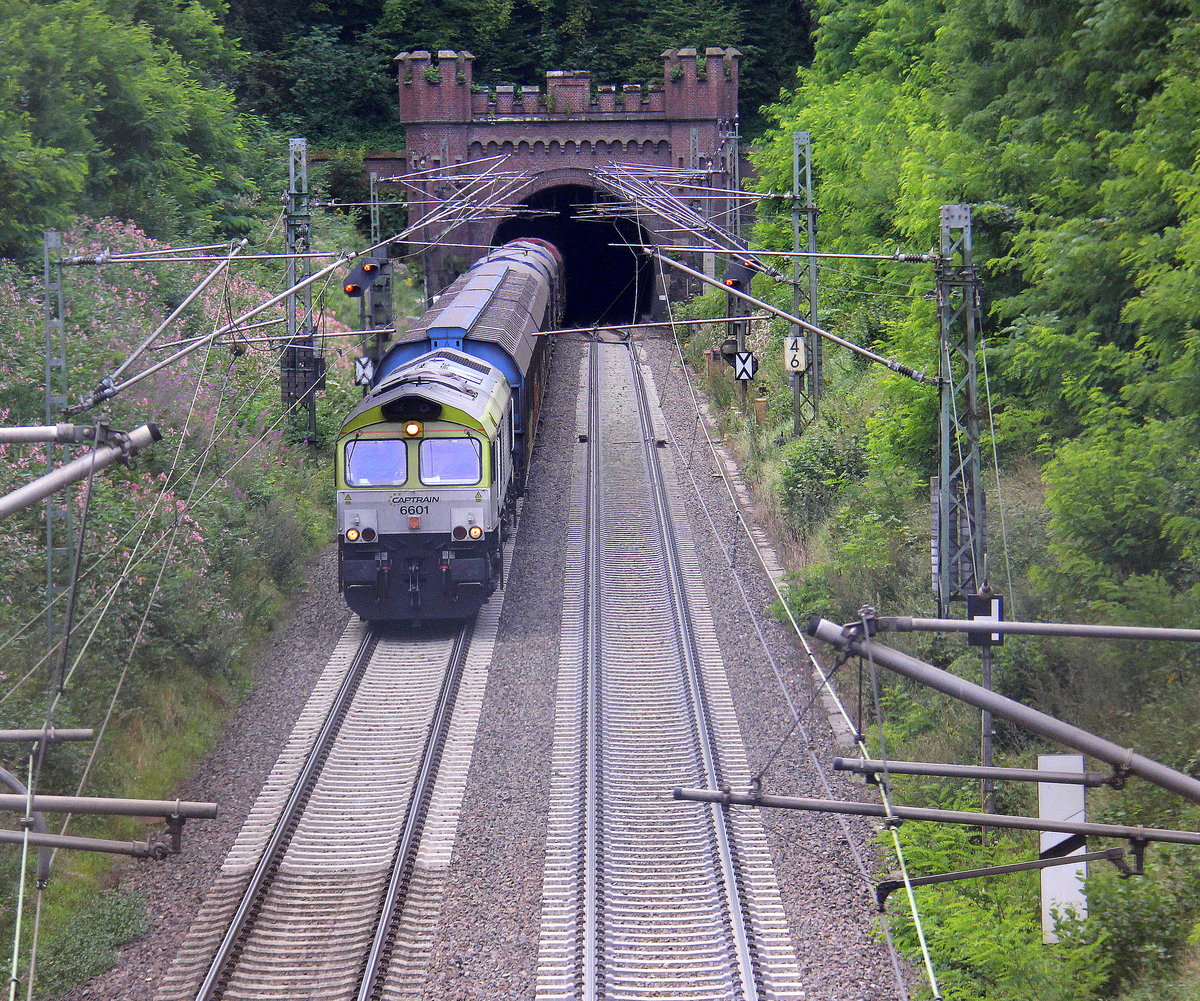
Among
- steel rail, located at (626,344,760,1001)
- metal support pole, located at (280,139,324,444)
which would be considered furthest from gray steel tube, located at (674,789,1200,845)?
metal support pole, located at (280,139,324,444)

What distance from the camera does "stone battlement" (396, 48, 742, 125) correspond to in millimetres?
37844

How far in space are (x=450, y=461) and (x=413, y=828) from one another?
5.78 metres

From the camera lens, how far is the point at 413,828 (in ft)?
38.2

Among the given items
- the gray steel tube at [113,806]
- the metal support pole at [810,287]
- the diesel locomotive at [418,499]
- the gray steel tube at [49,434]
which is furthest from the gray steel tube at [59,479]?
the metal support pole at [810,287]

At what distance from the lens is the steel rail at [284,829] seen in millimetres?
9484

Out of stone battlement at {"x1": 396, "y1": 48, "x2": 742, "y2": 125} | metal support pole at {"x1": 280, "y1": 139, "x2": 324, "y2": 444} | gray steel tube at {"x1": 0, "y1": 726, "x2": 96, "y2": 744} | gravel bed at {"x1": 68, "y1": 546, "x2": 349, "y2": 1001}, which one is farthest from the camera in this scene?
stone battlement at {"x1": 396, "y1": 48, "x2": 742, "y2": 125}

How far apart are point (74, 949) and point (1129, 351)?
12928 mm

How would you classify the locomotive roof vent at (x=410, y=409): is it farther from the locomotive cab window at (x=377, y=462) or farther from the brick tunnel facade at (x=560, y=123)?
the brick tunnel facade at (x=560, y=123)

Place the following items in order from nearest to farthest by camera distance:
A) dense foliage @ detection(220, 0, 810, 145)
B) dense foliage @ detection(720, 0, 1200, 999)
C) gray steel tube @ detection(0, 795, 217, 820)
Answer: gray steel tube @ detection(0, 795, 217, 820)
dense foliage @ detection(720, 0, 1200, 999)
dense foliage @ detection(220, 0, 810, 145)

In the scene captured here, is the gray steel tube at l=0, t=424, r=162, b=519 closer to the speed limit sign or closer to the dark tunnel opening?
the speed limit sign

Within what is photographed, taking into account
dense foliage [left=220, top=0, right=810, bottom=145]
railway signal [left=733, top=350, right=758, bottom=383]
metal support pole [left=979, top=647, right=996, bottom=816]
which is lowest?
metal support pole [left=979, top=647, right=996, bottom=816]

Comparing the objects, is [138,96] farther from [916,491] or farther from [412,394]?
[916,491]

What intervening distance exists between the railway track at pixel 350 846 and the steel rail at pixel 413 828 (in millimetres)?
16

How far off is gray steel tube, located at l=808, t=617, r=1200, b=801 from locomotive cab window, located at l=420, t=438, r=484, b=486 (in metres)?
10.5
